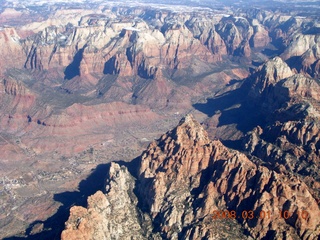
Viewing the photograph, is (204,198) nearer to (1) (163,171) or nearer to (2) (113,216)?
(1) (163,171)

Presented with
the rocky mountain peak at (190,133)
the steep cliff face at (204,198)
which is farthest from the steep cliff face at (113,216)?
the rocky mountain peak at (190,133)

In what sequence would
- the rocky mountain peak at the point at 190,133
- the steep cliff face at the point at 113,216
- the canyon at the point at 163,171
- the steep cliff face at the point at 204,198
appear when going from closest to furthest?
1. the steep cliff face at the point at 113,216
2. the steep cliff face at the point at 204,198
3. the canyon at the point at 163,171
4. the rocky mountain peak at the point at 190,133

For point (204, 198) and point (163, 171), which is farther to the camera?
point (163, 171)

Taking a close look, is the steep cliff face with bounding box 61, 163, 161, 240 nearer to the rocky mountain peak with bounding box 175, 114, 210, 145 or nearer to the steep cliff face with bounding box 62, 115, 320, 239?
the steep cliff face with bounding box 62, 115, 320, 239

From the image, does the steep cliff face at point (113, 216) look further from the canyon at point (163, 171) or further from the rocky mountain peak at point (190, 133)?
the rocky mountain peak at point (190, 133)

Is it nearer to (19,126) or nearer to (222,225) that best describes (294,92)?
(222,225)

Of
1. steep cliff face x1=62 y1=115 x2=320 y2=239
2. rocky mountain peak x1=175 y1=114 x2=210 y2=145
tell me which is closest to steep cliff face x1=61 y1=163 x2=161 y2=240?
steep cliff face x1=62 y1=115 x2=320 y2=239

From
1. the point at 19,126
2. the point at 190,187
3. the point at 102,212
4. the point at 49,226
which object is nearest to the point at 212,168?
the point at 190,187

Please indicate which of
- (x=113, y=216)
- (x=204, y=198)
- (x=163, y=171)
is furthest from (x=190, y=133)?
(x=113, y=216)
